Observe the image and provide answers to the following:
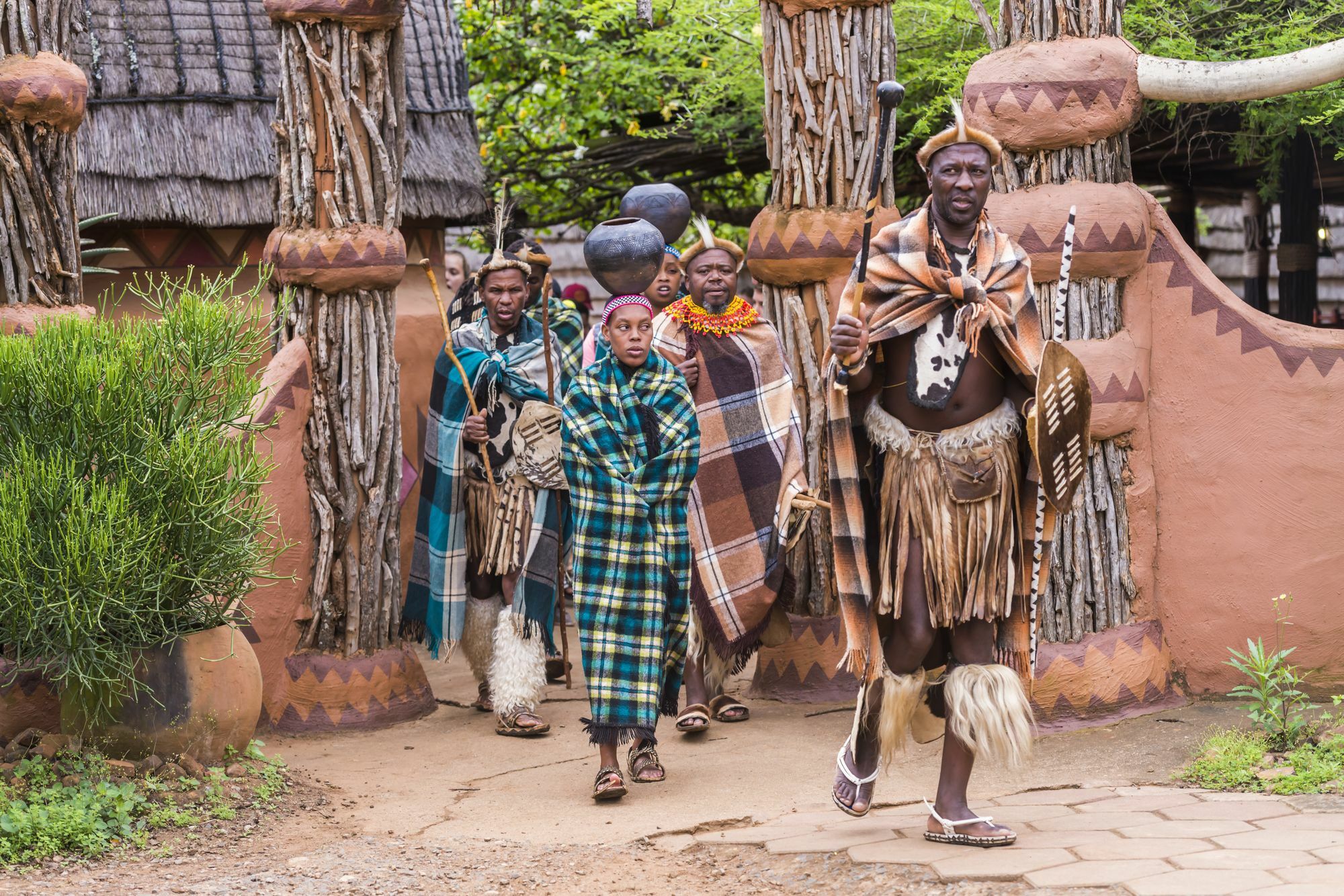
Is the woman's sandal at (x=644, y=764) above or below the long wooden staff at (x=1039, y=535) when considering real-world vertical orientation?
below

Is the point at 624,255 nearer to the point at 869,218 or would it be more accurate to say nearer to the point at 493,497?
the point at 869,218

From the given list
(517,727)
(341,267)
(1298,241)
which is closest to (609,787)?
(517,727)

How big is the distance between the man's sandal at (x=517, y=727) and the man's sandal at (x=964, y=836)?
2.36 metres

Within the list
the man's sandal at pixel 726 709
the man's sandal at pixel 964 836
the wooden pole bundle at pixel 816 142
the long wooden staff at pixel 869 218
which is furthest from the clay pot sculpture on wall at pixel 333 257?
the man's sandal at pixel 964 836

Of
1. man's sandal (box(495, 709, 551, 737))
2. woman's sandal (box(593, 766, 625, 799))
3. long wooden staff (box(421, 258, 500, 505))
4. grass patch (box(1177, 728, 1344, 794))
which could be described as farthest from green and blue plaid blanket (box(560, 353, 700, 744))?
grass patch (box(1177, 728, 1344, 794))

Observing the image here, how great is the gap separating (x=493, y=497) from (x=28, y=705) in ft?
6.96

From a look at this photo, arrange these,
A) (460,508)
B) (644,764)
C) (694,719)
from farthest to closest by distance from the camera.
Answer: (460,508), (694,719), (644,764)

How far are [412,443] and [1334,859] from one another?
21.2 feet

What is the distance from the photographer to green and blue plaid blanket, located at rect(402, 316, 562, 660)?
261 inches

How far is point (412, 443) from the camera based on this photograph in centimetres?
928

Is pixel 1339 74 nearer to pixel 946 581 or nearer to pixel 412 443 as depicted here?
pixel 946 581

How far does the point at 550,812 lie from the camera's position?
529 cm

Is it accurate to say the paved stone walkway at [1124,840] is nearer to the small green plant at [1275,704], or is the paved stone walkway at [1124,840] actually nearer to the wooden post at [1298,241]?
the small green plant at [1275,704]

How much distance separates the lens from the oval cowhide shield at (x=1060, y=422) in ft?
13.9
